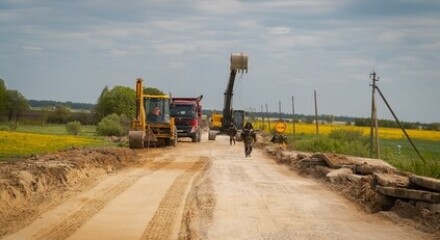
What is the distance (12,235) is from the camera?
11031 millimetres

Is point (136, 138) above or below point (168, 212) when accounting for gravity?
above

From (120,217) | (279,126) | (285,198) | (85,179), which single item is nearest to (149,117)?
(279,126)

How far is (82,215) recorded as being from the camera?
43.0ft

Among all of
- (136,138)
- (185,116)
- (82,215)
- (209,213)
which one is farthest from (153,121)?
(82,215)

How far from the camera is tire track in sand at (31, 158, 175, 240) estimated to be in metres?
11.1

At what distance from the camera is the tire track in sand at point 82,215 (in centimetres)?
1108

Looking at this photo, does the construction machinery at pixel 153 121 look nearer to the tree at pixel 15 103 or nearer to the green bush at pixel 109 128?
the green bush at pixel 109 128

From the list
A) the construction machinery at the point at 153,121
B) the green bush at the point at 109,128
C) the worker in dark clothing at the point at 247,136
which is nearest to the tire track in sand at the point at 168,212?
the worker in dark clothing at the point at 247,136

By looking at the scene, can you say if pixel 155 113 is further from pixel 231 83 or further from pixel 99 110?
pixel 99 110

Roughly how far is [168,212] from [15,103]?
104m

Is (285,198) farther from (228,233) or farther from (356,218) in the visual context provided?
(228,233)

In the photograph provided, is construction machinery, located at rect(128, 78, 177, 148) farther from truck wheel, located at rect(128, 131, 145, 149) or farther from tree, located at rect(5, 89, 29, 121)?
tree, located at rect(5, 89, 29, 121)

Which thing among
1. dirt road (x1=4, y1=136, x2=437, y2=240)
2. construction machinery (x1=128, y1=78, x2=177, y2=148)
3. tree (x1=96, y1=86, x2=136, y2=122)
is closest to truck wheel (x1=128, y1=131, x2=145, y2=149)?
construction machinery (x1=128, y1=78, x2=177, y2=148)

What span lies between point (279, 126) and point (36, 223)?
101 feet
